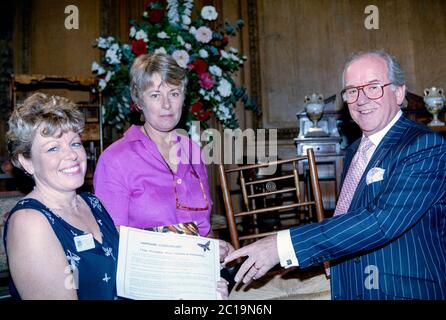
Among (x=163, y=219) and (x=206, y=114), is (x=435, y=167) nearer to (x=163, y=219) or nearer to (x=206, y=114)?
(x=163, y=219)

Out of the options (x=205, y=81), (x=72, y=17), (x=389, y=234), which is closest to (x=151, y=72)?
(x=389, y=234)

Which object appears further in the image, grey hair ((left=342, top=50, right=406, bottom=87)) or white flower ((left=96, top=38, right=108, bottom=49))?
white flower ((left=96, top=38, right=108, bottom=49))

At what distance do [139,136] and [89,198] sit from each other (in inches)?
14.9

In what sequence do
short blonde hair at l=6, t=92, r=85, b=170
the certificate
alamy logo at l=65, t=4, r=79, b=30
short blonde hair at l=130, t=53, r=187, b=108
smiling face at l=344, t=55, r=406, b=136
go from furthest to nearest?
alamy logo at l=65, t=4, r=79, b=30 < short blonde hair at l=130, t=53, r=187, b=108 < smiling face at l=344, t=55, r=406, b=136 < short blonde hair at l=6, t=92, r=85, b=170 < the certificate

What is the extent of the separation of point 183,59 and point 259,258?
92.7 inches

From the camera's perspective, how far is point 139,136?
174 cm

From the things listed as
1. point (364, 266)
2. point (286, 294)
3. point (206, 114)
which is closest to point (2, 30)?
point (206, 114)

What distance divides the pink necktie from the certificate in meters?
0.73

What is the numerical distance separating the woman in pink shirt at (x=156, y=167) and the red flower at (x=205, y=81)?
58.8 inches

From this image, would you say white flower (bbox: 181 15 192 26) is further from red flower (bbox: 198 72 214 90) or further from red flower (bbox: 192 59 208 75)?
red flower (bbox: 198 72 214 90)

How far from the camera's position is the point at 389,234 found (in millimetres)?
1220

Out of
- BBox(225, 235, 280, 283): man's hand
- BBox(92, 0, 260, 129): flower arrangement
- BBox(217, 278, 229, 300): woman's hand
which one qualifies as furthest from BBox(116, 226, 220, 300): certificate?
BBox(92, 0, 260, 129): flower arrangement

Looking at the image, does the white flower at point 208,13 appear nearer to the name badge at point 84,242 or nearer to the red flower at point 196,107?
the red flower at point 196,107

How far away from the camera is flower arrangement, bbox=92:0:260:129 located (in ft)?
11.1
